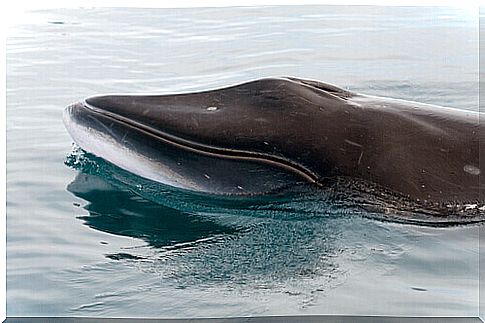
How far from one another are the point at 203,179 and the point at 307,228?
0.28 metres


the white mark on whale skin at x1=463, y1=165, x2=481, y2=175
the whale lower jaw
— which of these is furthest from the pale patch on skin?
the white mark on whale skin at x1=463, y1=165, x2=481, y2=175

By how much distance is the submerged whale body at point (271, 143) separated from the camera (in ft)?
7.27

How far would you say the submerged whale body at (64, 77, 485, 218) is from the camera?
2215mm

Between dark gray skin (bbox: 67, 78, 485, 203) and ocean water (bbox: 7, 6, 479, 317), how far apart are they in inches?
3.2

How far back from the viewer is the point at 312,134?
7.31 feet

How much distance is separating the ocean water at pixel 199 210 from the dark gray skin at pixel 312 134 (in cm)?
8

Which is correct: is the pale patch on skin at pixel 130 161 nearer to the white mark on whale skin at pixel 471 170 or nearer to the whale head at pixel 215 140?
the whale head at pixel 215 140

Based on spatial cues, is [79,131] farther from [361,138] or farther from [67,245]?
[361,138]

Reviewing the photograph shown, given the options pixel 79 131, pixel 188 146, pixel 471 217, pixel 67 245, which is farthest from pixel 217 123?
pixel 471 217

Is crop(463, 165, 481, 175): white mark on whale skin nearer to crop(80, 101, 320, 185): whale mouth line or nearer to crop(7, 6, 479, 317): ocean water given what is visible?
crop(7, 6, 479, 317): ocean water

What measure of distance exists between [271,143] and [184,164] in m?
0.20

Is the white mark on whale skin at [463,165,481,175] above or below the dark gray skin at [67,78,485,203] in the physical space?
below

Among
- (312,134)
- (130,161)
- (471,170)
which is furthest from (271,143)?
(471,170)

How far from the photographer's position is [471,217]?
90.1 inches
